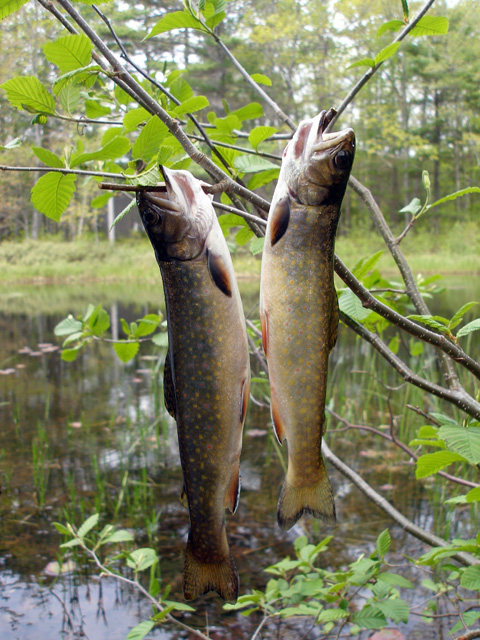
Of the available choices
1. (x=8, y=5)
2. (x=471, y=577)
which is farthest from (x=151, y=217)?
(x=471, y=577)

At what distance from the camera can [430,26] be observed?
1.32 m

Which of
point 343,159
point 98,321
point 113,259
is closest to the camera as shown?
point 343,159

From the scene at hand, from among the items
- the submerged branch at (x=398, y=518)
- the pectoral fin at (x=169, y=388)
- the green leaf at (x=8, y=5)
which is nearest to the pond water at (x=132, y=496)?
the submerged branch at (x=398, y=518)

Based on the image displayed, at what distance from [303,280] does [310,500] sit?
41 cm

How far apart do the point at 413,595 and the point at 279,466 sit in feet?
5.86

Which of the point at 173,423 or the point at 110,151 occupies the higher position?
the point at 110,151

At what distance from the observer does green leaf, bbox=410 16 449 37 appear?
4.20 ft

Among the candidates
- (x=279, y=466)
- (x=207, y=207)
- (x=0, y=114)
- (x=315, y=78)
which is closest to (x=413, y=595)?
(x=279, y=466)

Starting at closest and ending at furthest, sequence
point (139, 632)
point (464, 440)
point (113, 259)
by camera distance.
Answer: point (464, 440)
point (139, 632)
point (113, 259)

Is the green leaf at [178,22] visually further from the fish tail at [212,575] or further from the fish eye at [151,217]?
the fish tail at [212,575]

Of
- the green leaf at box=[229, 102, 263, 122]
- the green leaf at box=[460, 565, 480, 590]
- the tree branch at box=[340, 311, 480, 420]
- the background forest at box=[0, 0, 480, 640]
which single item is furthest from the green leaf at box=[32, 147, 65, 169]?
the green leaf at box=[460, 565, 480, 590]

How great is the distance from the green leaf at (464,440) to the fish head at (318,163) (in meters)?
0.56

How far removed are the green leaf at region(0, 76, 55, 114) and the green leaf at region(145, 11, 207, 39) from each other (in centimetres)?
35

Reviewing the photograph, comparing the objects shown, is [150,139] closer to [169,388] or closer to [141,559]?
[169,388]
